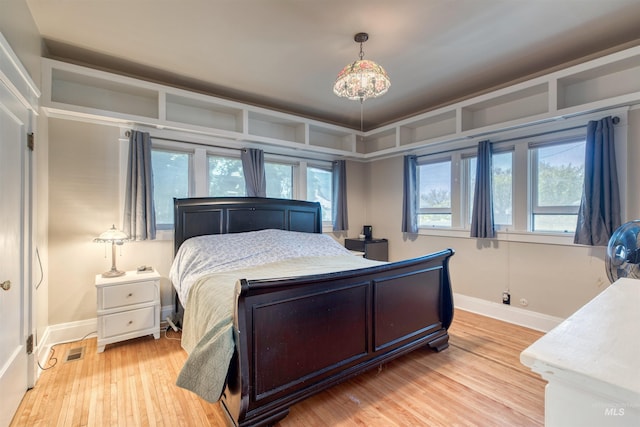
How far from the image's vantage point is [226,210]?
11.3ft

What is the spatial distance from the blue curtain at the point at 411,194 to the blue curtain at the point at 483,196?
873 mm

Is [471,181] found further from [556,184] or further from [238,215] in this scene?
[238,215]

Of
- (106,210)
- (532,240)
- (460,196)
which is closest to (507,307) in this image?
(532,240)

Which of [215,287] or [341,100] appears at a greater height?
[341,100]

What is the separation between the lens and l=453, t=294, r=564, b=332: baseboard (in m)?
3.11

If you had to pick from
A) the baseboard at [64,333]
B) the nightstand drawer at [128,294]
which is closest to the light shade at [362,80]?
the nightstand drawer at [128,294]

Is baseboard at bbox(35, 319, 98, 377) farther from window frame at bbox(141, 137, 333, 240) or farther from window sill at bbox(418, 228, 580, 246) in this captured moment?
window sill at bbox(418, 228, 580, 246)

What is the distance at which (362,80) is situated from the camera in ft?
7.10

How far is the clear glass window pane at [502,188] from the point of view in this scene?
3.46 meters

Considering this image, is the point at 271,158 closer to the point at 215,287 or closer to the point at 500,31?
the point at 215,287

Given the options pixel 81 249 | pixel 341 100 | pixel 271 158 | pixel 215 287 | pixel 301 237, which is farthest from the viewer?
pixel 271 158

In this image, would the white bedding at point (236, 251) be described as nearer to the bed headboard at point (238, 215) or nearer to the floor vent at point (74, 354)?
the bed headboard at point (238, 215)

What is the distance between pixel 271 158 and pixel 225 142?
66cm

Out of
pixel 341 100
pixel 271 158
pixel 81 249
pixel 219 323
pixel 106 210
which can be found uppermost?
pixel 341 100
